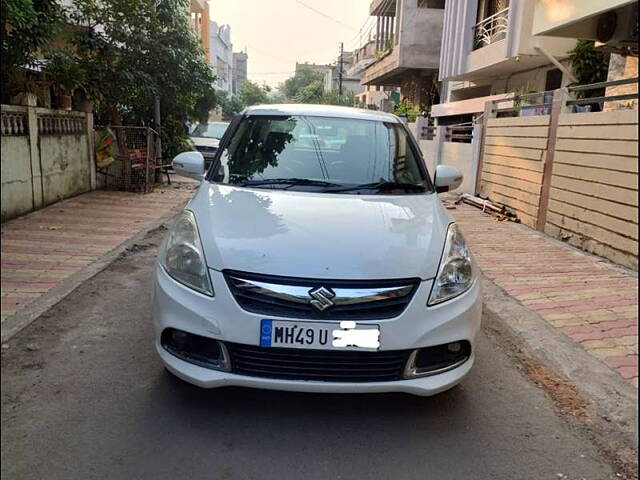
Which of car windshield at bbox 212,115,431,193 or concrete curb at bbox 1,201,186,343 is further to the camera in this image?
car windshield at bbox 212,115,431,193

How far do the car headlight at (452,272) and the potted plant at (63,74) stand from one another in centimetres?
773

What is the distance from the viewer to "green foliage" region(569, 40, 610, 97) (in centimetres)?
1102

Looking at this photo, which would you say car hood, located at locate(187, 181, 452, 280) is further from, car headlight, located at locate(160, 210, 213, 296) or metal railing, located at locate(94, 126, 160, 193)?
metal railing, located at locate(94, 126, 160, 193)

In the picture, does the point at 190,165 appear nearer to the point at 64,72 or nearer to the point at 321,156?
the point at 321,156

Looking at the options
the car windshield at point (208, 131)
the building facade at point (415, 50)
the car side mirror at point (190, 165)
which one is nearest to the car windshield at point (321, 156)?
the car side mirror at point (190, 165)

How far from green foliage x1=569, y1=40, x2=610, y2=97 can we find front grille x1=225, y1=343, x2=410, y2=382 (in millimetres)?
10484

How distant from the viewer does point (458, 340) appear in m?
2.76

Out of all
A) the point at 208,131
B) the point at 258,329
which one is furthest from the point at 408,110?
the point at 258,329

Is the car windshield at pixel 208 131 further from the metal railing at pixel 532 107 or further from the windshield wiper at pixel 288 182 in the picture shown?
the windshield wiper at pixel 288 182

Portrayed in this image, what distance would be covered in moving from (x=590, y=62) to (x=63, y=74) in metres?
10.0

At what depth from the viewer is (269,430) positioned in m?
2.73

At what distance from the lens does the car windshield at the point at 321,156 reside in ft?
12.4

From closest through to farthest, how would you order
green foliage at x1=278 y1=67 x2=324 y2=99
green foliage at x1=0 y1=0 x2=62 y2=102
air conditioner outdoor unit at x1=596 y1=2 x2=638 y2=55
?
1. green foliage at x1=0 y1=0 x2=62 y2=102
2. air conditioner outdoor unit at x1=596 y1=2 x2=638 y2=55
3. green foliage at x1=278 y1=67 x2=324 y2=99

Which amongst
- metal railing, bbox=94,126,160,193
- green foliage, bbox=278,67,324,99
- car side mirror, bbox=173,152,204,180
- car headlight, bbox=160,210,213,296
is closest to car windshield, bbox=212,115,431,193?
car side mirror, bbox=173,152,204,180
